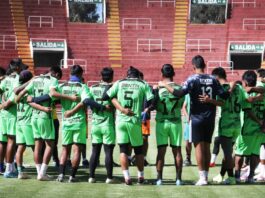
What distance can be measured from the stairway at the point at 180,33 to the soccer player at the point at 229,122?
75.6 feet

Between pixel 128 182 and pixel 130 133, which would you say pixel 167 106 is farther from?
pixel 128 182

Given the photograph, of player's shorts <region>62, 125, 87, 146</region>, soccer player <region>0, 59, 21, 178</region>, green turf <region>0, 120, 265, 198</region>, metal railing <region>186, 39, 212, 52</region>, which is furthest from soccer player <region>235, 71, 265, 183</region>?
metal railing <region>186, 39, 212, 52</region>

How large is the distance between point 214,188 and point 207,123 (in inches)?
46.4

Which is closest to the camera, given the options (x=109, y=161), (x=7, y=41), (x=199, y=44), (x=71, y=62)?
(x=109, y=161)

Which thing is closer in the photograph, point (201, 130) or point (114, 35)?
point (201, 130)

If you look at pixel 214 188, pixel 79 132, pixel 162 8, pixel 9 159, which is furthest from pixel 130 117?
pixel 162 8

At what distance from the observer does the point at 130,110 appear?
10.9 m

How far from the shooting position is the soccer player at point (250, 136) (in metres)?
11.4

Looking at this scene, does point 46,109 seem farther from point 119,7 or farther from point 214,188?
point 119,7

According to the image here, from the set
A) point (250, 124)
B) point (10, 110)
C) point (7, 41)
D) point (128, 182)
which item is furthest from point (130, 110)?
point (7, 41)

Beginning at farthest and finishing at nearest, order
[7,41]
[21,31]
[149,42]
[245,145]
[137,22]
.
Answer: [137,22]
[149,42]
[21,31]
[7,41]
[245,145]

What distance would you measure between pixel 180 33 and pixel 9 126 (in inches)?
979

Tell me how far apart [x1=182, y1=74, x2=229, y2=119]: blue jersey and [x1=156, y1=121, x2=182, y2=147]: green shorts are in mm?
435

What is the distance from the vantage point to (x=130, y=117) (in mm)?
10891
